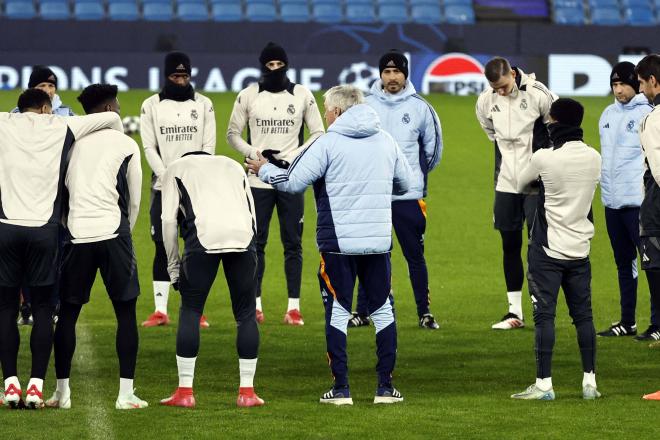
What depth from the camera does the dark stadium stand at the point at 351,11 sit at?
30.0m

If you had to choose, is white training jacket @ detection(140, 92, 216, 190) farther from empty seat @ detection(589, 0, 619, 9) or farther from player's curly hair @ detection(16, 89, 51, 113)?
empty seat @ detection(589, 0, 619, 9)

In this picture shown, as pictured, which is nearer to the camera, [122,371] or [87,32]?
[122,371]

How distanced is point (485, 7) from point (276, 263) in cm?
1770

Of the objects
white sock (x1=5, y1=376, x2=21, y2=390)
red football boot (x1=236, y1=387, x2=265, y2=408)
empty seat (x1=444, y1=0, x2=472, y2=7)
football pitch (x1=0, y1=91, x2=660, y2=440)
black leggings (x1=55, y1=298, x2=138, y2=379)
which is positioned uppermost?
empty seat (x1=444, y1=0, x2=472, y2=7)

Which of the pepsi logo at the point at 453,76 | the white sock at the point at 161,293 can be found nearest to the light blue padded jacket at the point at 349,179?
the white sock at the point at 161,293

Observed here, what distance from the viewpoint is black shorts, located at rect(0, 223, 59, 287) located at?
819 centimetres

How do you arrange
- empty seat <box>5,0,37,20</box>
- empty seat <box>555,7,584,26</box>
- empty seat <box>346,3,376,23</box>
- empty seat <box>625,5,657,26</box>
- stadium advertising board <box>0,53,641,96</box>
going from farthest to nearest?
empty seat <box>625,5,657,26</box>, empty seat <box>555,7,584,26</box>, empty seat <box>346,3,376,23</box>, empty seat <box>5,0,37,20</box>, stadium advertising board <box>0,53,641,96</box>


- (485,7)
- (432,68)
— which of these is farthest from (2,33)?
(485,7)

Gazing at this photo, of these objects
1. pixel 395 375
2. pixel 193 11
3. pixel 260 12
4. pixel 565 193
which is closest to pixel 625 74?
pixel 565 193

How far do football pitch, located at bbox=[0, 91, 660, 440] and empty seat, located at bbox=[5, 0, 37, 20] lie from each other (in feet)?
45.7

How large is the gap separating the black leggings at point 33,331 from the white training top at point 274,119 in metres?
3.75

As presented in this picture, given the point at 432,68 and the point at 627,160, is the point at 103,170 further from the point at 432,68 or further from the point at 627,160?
the point at 432,68

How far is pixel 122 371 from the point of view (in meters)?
8.30

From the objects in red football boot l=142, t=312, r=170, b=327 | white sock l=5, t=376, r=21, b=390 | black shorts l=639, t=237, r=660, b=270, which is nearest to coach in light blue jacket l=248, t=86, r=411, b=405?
white sock l=5, t=376, r=21, b=390
